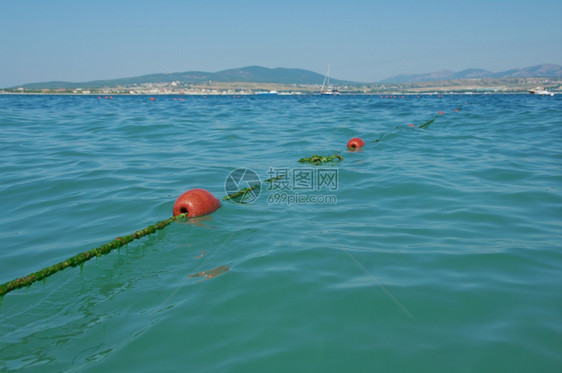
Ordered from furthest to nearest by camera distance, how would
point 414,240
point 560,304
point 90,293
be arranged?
1. point 414,240
2. point 90,293
3. point 560,304

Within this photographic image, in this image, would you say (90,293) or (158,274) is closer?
(90,293)

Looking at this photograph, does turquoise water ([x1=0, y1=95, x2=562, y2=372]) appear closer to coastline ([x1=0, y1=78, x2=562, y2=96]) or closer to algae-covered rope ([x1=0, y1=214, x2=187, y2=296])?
algae-covered rope ([x1=0, y1=214, x2=187, y2=296])

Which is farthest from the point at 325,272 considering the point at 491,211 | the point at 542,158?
the point at 542,158

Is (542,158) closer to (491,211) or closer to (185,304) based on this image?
(491,211)

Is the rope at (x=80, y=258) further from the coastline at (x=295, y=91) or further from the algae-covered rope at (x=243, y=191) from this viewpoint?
the coastline at (x=295, y=91)

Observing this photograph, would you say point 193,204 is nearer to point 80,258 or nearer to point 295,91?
point 80,258

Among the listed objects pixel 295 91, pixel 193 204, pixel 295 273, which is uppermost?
pixel 295 91

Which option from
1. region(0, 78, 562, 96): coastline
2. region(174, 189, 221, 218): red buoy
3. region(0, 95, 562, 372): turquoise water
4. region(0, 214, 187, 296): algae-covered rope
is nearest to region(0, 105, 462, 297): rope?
region(0, 214, 187, 296): algae-covered rope

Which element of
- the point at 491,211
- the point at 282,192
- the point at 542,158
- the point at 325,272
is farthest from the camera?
the point at 542,158

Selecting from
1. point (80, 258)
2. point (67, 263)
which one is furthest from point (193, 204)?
point (67, 263)

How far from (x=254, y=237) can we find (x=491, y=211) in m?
3.80

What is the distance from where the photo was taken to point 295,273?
426 centimetres

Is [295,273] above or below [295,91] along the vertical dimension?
below

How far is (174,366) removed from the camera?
2848 millimetres
